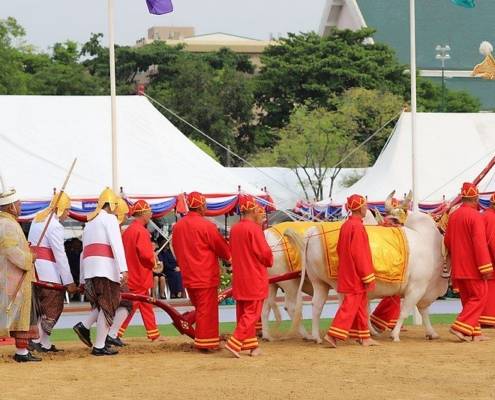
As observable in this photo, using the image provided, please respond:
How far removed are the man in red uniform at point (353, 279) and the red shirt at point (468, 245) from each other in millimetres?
1104

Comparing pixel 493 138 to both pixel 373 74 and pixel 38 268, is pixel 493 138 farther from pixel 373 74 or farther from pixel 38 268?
pixel 373 74

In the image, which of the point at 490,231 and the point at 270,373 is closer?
the point at 270,373

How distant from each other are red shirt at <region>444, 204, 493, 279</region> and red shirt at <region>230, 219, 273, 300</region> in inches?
94.7

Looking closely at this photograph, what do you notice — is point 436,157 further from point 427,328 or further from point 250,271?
point 250,271

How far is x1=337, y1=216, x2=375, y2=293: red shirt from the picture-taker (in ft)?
48.2

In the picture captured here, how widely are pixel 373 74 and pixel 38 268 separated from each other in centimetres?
4162

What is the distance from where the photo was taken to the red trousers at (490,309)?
15.8 m

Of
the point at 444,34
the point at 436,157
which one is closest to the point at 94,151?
the point at 436,157

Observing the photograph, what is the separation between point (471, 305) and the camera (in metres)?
15.1

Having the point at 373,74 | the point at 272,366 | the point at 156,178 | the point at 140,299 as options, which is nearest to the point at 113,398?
the point at 272,366

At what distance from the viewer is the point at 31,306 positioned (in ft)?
45.3

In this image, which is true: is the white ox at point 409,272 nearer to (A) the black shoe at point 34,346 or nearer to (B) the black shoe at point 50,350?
(B) the black shoe at point 50,350

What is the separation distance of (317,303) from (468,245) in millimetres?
1918

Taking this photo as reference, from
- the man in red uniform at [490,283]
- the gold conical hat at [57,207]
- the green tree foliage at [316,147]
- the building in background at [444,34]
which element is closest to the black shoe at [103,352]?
the gold conical hat at [57,207]
